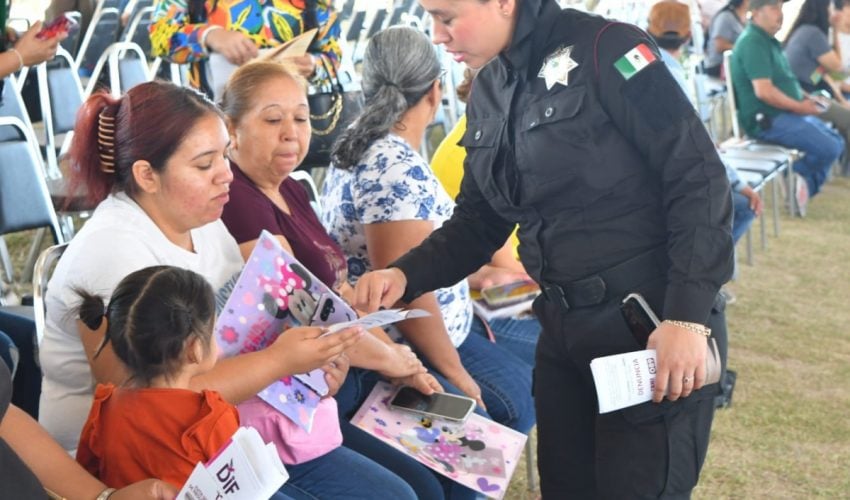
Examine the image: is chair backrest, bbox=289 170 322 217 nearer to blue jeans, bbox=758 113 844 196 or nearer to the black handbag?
the black handbag

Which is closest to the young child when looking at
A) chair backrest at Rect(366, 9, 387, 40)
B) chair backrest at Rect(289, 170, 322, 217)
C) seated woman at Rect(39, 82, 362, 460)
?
seated woman at Rect(39, 82, 362, 460)

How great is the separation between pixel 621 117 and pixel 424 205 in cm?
88

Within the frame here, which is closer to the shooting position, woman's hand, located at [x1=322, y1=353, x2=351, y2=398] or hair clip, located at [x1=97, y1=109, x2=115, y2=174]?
hair clip, located at [x1=97, y1=109, x2=115, y2=174]

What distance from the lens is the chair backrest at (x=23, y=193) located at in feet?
9.68

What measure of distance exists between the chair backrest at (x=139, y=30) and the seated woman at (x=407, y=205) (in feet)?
14.6

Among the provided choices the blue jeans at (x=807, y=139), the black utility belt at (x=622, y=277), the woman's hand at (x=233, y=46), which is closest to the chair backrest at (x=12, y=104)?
the woman's hand at (x=233, y=46)

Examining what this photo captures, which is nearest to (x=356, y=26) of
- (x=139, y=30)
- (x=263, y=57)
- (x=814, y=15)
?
(x=139, y=30)

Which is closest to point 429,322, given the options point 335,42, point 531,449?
point 531,449

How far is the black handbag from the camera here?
10.9 feet

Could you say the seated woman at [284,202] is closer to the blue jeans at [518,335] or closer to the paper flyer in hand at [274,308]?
the paper flyer in hand at [274,308]

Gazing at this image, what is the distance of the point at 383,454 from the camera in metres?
2.28

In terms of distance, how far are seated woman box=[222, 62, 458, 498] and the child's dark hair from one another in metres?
0.58

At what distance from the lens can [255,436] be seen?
140 centimetres

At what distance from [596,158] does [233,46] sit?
5.13 feet
